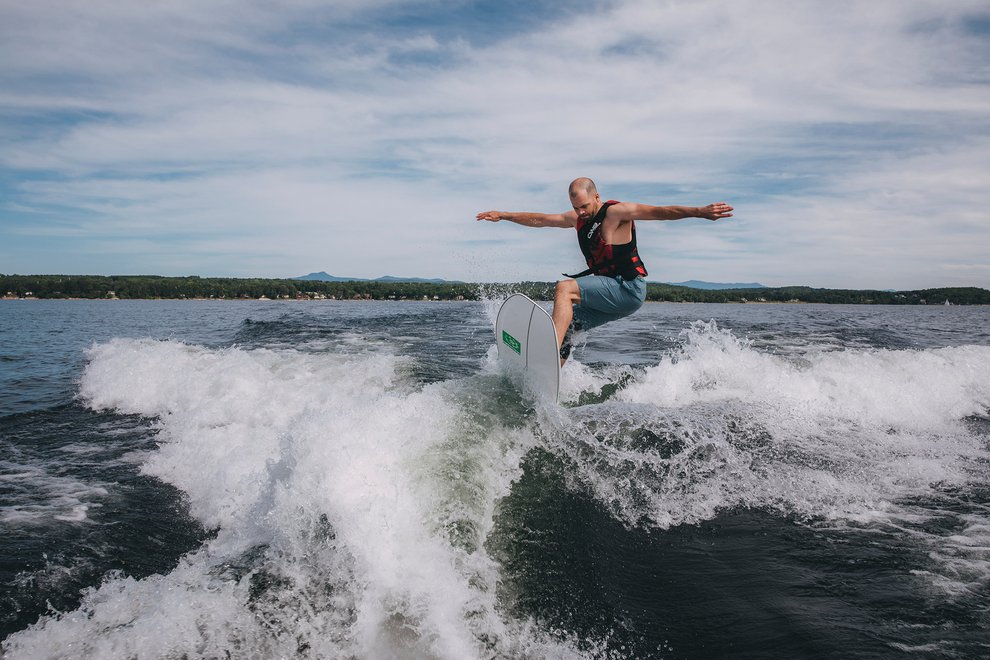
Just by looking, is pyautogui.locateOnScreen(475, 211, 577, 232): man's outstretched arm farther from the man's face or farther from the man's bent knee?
the man's bent knee

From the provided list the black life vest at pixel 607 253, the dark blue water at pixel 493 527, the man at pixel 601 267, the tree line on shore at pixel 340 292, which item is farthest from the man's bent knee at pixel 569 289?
the tree line on shore at pixel 340 292

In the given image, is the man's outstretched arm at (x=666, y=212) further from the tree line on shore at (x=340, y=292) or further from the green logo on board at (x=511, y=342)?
the tree line on shore at (x=340, y=292)

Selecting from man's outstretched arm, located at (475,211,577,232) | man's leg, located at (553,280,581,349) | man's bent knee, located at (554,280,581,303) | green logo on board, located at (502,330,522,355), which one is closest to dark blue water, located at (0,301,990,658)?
green logo on board, located at (502,330,522,355)

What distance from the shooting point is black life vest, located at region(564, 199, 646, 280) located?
22.3 feet

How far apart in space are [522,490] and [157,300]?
71.8m

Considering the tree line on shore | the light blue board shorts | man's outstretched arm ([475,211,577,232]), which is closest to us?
the light blue board shorts

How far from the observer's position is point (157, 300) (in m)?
64.2

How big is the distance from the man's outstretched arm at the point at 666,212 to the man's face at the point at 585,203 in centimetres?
30

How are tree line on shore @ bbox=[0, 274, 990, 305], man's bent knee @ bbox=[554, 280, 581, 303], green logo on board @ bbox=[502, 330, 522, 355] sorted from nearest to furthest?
man's bent knee @ bbox=[554, 280, 581, 303] → green logo on board @ bbox=[502, 330, 522, 355] → tree line on shore @ bbox=[0, 274, 990, 305]

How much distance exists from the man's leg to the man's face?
87 cm

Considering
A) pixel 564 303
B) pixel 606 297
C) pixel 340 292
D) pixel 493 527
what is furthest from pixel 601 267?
pixel 340 292

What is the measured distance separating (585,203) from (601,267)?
0.87 meters

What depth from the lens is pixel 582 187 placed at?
21.9 ft

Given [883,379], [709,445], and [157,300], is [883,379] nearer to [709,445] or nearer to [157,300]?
[709,445]
